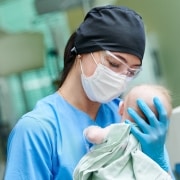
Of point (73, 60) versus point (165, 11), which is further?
point (165, 11)

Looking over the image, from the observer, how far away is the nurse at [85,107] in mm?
1059

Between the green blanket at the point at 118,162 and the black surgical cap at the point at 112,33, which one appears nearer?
the green blanket at the point at 118,162

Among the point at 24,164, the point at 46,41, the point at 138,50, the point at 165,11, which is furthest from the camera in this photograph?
the point at 46,41

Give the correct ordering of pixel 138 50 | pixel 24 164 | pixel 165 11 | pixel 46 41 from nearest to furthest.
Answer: pixel 24 164
pixel 138 50
pixel 165 11
pixel 46 41

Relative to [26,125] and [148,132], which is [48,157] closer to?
[26,125]

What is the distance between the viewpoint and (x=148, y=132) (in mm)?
1060

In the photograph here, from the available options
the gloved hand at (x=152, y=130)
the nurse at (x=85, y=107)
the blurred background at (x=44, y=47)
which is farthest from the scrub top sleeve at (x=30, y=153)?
the blurred background at (x=44, y=47)

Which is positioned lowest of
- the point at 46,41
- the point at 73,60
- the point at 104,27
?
the point at 46,41

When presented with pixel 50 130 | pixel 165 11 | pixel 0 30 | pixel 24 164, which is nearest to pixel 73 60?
pixel 50 130

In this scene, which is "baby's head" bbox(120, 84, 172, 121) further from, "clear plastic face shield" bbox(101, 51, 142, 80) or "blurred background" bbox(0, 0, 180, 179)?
"blurred background" bbox(0, 0, 180, 179)

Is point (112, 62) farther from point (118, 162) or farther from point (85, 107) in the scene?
point (118, 162)

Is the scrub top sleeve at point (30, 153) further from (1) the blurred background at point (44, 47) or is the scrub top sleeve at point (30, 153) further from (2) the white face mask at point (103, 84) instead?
(1) the blurred background at point (44, 47)

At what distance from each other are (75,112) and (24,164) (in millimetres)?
225

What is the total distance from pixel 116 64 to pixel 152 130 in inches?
9.1
